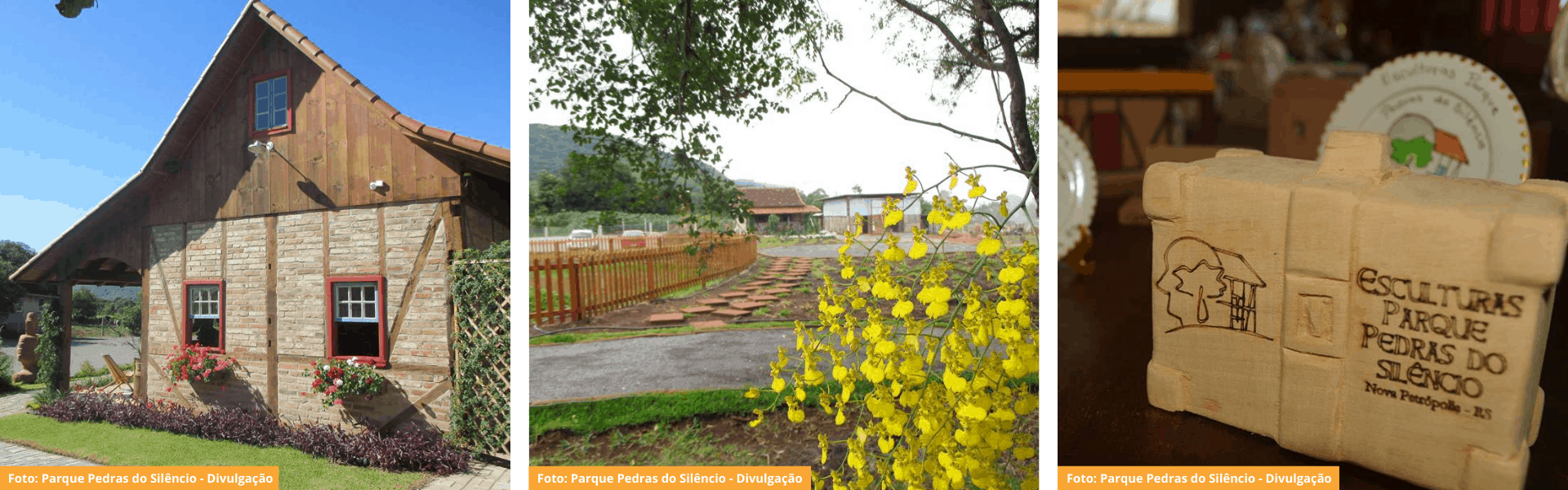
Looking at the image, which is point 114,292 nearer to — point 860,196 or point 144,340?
point 144,340

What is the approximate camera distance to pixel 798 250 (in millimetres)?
1933

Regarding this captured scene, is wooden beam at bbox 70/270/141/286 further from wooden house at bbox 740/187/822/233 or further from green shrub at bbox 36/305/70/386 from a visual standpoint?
wooden house at bbox 740/187/822/233

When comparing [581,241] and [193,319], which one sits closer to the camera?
[581,241]

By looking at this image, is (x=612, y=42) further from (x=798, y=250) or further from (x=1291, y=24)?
(x=1291, y=24)

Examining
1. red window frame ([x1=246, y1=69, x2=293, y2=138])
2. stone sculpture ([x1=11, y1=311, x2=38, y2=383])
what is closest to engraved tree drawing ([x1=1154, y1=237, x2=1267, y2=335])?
red window frame ([x1=246, y1=69, x2=293, y2=138])

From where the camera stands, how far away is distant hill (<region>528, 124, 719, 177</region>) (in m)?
1.84

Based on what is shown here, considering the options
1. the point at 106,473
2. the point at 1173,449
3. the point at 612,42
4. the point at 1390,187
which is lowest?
the point at 106,473

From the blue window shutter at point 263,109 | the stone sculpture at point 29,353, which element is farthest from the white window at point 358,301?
the stone sculpture at point 29,353

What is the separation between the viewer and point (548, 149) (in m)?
1.85

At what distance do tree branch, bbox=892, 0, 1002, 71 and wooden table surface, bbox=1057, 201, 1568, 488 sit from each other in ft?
1.73

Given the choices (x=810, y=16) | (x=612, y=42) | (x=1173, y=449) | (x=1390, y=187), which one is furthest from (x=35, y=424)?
(x=1390, y=187)

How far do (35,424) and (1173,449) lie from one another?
126 inches
